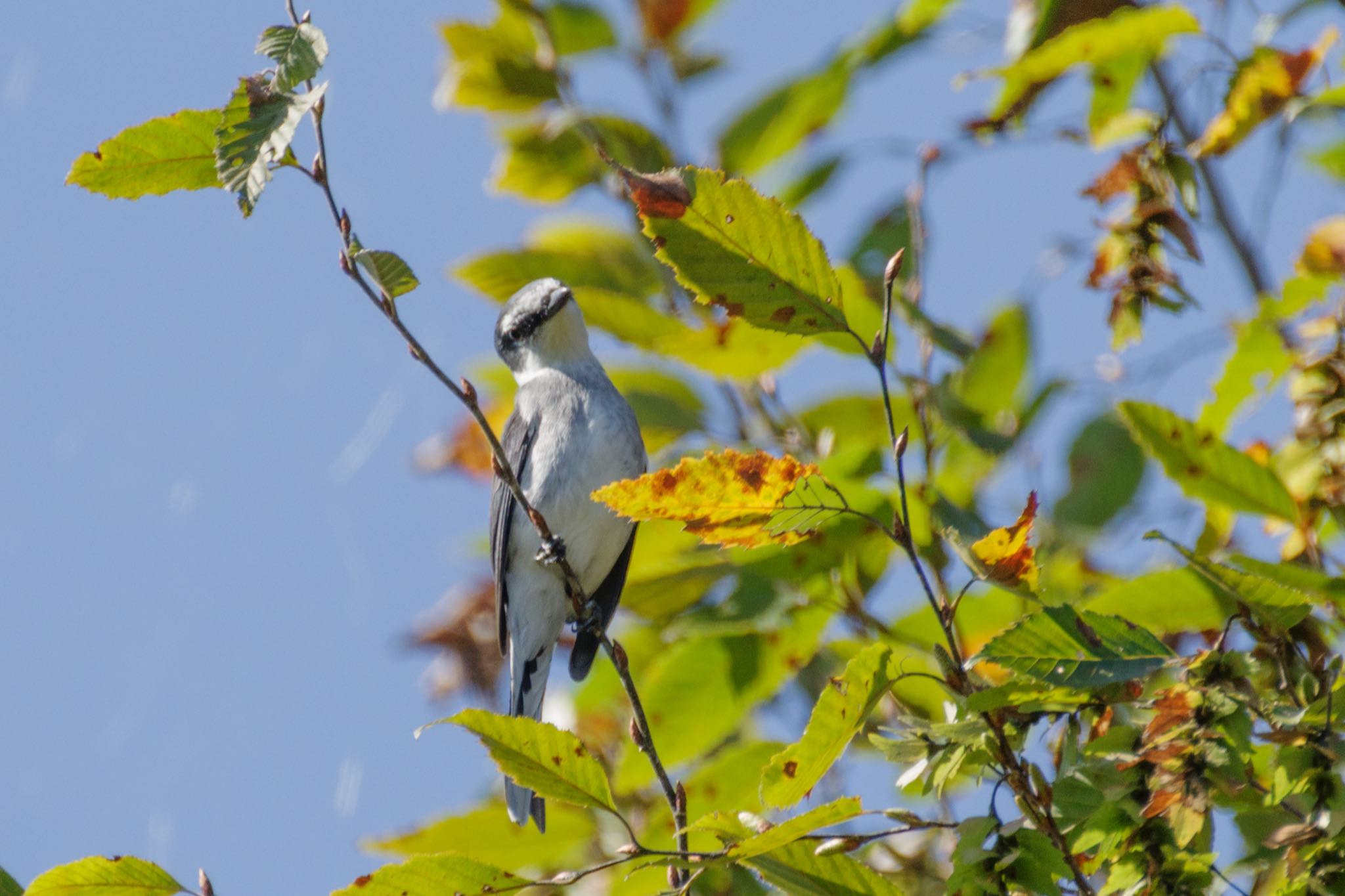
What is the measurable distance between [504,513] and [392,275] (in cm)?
270

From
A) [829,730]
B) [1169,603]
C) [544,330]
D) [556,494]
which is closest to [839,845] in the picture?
[829,730]

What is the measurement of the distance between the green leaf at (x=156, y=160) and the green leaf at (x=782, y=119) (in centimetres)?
195

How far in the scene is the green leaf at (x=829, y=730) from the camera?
6.70 feet

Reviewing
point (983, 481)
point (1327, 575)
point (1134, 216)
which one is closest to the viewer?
point (1327, 575)

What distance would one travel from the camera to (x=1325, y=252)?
2.91 m

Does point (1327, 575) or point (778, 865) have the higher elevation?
point (1327, 575)

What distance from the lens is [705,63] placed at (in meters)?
4.20

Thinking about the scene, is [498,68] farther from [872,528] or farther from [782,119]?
[872,528]

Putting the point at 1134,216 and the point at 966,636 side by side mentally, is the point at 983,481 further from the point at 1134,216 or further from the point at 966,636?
the point at 1134,216

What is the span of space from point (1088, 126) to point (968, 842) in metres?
2.09

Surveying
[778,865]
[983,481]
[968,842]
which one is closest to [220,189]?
[778,865]

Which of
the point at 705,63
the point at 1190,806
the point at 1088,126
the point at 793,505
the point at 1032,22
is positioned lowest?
the point at 1190,806

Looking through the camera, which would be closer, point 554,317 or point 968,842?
point 968,842

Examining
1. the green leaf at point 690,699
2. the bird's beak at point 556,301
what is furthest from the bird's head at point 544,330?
the green leaf at point 690,699
